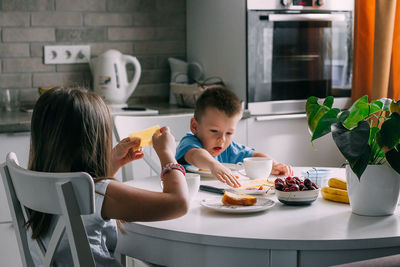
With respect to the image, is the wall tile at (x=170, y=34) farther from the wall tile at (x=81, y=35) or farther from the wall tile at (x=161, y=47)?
the wall tile at (x=81, y=35)

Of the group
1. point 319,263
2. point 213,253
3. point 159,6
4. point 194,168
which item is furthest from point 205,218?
point 159,6

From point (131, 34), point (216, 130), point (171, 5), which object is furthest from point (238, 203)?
point (171, 5)

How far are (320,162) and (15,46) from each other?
1.75 m

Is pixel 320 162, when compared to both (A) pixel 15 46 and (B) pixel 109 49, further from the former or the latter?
(A) pixel 15 46

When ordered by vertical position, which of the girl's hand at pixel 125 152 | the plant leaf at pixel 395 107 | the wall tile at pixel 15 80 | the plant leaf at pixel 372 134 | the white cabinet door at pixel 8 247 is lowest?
the white cabinet door at pixel 8 247

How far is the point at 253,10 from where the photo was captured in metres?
3.02

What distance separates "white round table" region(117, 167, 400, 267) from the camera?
1230mm

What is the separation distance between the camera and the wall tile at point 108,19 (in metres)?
3.30

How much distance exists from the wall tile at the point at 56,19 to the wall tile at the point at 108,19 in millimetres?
56

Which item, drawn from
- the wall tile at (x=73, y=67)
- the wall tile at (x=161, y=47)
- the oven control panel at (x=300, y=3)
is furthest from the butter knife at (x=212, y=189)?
the wall tile at (x=161, y=47)

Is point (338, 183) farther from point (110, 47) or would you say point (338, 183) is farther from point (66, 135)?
point (110, 47)

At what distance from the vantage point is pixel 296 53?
3.18 meters

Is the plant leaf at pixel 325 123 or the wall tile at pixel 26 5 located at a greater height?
the wall tile at pixel 26 5

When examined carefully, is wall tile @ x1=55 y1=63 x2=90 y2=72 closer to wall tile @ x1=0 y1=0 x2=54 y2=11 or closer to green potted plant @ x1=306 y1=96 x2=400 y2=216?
wall tile @ x1=0 y1=0 x2=54 y2=11
